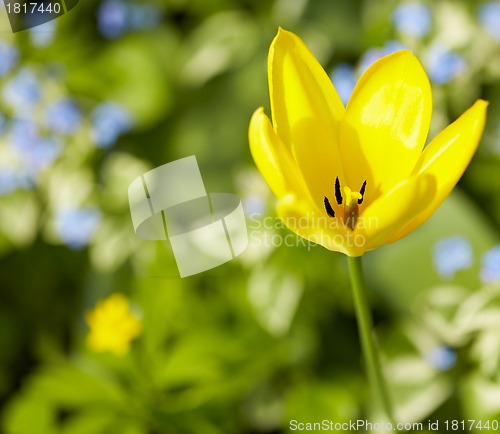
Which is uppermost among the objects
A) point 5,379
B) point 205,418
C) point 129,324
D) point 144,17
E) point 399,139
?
point 399,139

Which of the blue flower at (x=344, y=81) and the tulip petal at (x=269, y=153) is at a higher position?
the tulip petal at (x=269, y=153)

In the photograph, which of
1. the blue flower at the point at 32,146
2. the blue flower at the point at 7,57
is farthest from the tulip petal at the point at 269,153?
the blue flower at the point at 7,57

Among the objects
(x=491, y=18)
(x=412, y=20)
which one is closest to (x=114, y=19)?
(x=412, y=20)

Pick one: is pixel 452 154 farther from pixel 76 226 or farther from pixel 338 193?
pixel 76 226

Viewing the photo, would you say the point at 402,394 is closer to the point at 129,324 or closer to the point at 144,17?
the point at 129,324

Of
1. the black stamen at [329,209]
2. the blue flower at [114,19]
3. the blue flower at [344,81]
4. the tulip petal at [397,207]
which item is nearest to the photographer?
the tulip petal at [397,207]

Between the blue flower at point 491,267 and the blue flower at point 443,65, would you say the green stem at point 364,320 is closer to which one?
the blue flower at point 491,267

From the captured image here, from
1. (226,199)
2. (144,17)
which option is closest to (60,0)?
(144,17)
